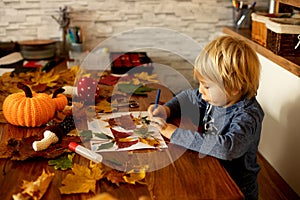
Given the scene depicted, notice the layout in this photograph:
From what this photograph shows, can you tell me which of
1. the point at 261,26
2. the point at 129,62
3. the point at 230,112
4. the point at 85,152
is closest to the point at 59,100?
the point at 85,152

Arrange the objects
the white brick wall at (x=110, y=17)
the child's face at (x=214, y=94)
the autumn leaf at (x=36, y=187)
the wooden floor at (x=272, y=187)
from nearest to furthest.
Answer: the autumn leaf at (x=36, y=187)
the child's face at (x=214, y=94)
the wooden floor at (x=272, y=187)
the white brick wall at (x=110, y=17)

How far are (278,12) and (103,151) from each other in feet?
A: 5.38

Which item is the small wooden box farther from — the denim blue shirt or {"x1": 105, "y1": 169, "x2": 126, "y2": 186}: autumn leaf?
{"x1": 105, "y1": 169, "x2": 126, "y2": 186}: autumn leaf

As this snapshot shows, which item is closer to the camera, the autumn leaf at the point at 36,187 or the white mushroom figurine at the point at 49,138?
the autumn leaf at the point at 36,187

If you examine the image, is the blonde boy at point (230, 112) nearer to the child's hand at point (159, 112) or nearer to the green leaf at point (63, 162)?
the child's hand at point (159, 112)

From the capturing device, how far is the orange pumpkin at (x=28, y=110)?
4.45 ft

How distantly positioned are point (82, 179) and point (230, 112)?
0.57 m

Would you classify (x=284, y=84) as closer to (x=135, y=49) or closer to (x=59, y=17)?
(x=135, y=49)

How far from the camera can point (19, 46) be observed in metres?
2.53

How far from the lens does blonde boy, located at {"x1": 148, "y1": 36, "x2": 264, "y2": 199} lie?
1220 mm

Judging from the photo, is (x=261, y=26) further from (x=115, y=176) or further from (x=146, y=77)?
(x=115, y=176)

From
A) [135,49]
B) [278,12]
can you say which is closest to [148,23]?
[135,49]

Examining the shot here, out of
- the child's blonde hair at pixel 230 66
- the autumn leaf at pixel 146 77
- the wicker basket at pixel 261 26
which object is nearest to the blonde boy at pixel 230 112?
the child's blonde hair at pixel 230 66

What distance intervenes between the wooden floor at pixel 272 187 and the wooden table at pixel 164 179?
3.45 ft
